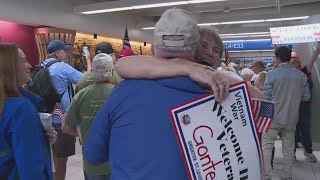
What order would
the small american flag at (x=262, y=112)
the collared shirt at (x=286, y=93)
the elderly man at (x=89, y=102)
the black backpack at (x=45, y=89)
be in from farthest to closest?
the collared shirt at (x=286, y=93) → the black backpack at (x=45, y=89) → the elderly man at (x=89, y=102) → the small american flag at (x=262, y=112)

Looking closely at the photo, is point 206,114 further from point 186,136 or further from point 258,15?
point 258,15

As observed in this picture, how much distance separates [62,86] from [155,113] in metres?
2.95

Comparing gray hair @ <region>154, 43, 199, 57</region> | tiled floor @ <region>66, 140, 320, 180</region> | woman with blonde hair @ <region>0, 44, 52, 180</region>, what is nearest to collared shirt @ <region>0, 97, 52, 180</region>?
woman with blonde hair @ <region>0, 44, 52, 180</region>

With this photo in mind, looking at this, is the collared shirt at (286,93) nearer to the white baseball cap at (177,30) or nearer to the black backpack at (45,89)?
the black backpack at (45,89)

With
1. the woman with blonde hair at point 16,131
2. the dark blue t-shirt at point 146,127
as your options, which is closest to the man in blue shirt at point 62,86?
the woman with blonde hair at point 16,131

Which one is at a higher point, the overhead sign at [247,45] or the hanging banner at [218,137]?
the overhead sign at [247,45]

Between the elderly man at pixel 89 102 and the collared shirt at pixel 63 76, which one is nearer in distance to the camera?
the elderly man at pixel 89 102

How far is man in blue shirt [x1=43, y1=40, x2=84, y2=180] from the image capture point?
3572 millimetres

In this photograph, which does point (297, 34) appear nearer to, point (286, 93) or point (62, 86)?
point (286, 93)

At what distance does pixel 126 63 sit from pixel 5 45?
0.72m

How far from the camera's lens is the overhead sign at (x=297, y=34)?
690 centimetres

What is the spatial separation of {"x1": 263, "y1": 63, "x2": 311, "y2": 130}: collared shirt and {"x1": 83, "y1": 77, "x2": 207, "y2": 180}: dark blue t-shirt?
126 inches

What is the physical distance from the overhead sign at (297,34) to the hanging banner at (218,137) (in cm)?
607

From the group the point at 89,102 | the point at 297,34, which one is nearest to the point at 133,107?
the point at 89,102
